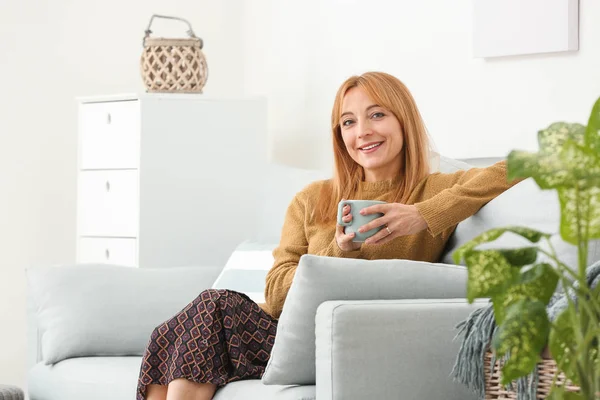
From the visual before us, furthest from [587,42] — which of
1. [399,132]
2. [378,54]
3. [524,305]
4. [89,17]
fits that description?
[89,17]

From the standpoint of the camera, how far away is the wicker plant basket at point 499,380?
1.44 metres

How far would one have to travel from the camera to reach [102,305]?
8.82 ft

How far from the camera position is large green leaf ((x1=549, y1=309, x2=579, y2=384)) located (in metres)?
0.98

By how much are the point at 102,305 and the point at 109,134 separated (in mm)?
1076

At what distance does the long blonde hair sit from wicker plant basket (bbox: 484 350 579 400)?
31.5 inches

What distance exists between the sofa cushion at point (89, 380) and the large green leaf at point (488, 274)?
1091mm

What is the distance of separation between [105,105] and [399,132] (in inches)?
62.5

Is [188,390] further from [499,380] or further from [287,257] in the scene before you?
[499,380]

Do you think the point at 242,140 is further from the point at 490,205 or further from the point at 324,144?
the point at 490,205

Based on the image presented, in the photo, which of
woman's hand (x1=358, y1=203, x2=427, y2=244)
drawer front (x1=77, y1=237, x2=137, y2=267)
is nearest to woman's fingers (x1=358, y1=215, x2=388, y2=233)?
woman's hand (x1=358, y1=203, x2=427, y2=244)

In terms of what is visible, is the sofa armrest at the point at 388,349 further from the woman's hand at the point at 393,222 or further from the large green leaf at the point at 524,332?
the large green leaf at the point at 524,332

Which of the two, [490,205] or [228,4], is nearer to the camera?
[490,205]

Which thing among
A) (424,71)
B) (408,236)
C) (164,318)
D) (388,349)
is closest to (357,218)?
(408,236)

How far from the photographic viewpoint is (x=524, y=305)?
3.09ft
